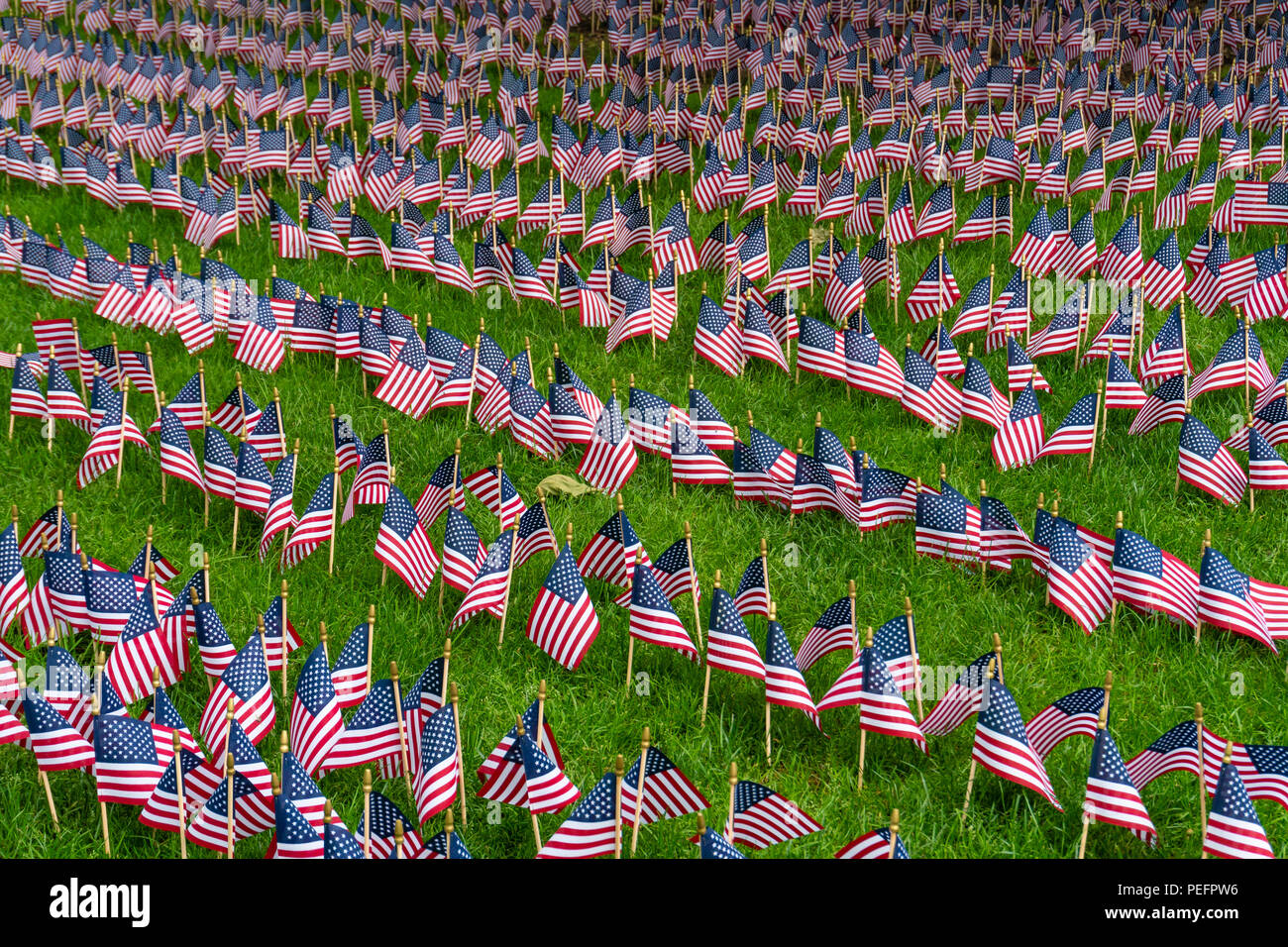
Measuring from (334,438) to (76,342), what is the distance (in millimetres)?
2983

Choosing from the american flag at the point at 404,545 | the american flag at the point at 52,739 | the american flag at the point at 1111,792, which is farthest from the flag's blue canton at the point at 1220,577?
the american flag at the point at 52,739

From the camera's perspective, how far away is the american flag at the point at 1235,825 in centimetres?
582

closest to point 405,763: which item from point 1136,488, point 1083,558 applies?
point 1083,558

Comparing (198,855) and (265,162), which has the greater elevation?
(265,162)

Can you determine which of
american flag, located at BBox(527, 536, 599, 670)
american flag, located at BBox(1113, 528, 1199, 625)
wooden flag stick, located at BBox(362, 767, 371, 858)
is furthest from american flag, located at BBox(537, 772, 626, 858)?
american flag, located at BBox(1113, 528, 1199, 625)

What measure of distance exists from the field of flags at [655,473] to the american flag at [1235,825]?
2 centimetres

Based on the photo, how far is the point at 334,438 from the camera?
35.8 ft

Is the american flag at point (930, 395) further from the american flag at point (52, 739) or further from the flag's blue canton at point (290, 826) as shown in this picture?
the american flag at point (52, 739)

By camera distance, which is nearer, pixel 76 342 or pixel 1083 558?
pixel 1083 558

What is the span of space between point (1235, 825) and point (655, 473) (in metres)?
5.49

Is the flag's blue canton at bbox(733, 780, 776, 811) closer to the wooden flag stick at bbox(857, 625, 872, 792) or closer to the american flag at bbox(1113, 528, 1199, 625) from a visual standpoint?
the wooden flag stick at bbox(857, 625, 872, 792)

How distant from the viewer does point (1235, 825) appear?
19.2ft

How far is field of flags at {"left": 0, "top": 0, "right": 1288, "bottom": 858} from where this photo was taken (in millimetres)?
6887

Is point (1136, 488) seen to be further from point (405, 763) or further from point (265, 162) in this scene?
point (265, 162)
